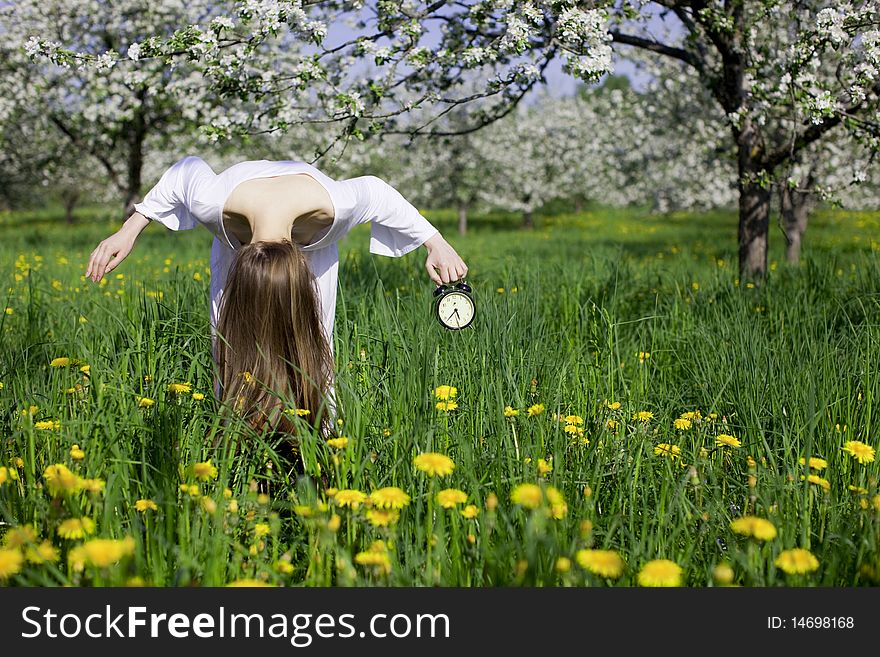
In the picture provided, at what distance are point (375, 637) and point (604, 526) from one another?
0.92 m

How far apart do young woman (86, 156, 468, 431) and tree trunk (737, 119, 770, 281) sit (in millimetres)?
4774

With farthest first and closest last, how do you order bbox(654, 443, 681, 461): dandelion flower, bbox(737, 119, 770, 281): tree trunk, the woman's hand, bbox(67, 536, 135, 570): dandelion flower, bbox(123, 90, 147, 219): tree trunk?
bbox(123, 90, 147, 219): tree trunk → bbox(737, 119, 770, 281): tree trunk → the woman's hand → bbox(654, 443, 681, 461): dandelion flower → bbox(67, 536, 135, 570): dandelion flower

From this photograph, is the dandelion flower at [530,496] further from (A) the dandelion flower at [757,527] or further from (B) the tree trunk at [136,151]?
(B) the tree trunk at [136,151]

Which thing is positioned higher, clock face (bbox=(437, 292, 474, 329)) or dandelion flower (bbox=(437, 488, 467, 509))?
clock face (bbox=(437, 292, 474, 329))


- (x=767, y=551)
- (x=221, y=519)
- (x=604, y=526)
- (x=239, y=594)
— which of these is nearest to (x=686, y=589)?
(x=767, y=551)

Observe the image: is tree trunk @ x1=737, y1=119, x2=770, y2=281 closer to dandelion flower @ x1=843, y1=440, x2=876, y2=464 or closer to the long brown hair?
dandelion flower @ x1=843, y1=440, x2=876, y2=464

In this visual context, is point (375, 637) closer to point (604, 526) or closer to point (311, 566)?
point (311, 566)

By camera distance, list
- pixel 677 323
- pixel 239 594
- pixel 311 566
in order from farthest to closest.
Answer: pixel 677 323 → pixel 311 566 → pixel 239 594

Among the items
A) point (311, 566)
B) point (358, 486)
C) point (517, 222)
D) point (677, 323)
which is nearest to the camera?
point (311, 566)

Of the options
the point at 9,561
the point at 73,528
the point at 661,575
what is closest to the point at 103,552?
the point at 9,561

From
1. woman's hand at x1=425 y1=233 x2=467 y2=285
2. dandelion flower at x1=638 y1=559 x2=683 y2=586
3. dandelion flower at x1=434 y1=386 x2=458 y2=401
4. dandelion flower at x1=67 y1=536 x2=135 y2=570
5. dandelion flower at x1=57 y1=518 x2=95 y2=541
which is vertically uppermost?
woman's hand at x1=425 y1=233 x2=467 y2=285

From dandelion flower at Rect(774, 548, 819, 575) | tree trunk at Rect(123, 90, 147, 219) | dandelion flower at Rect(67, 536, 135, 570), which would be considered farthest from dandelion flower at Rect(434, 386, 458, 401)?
→ tree trunk at Rect(123, 90, 147, 219)

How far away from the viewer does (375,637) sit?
1.68 metres

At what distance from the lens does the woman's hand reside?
3010mm
